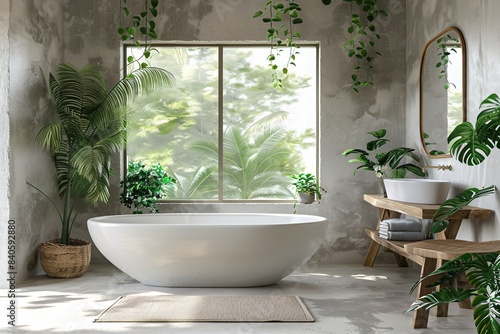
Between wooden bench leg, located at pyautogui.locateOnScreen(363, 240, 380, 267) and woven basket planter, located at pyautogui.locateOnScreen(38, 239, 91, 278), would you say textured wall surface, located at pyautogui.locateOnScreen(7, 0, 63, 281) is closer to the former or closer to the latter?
woven basket planter, located at pyautogui.locateOnScreen(38, 239, 91, 278)

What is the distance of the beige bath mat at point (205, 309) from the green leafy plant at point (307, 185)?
1.60m

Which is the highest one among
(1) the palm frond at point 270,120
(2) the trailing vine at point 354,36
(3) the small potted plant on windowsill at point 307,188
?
(2) the trailing vine at point 354,36

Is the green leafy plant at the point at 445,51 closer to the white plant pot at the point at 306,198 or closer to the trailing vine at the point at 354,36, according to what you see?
the trailing vine at the point at 354,36

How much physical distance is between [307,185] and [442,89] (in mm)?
1533

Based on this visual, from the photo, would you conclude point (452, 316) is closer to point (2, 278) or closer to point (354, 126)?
point (354, 126)

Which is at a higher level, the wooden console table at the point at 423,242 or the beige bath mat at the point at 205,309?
the wooden console table at the point at 423,242

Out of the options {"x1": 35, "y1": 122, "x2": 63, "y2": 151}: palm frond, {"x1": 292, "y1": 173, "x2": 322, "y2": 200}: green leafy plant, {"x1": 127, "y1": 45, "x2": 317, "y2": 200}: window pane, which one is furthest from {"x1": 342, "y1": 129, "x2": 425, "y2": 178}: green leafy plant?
{"x1": 35, "y1": 122, "x2": 63, "y2": 151}: palm frond

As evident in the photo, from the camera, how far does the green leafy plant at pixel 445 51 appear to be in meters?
4.42

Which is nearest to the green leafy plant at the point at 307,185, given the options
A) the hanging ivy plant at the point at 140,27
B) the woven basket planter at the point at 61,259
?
the hanging ivy plant at the point at 140,27

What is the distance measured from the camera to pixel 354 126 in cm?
559

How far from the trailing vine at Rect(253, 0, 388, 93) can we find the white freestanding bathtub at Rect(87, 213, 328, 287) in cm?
173

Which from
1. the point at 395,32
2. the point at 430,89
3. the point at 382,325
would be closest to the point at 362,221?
the point at 430,89

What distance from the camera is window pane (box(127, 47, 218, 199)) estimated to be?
18.9ft

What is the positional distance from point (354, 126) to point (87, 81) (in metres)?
2.42
